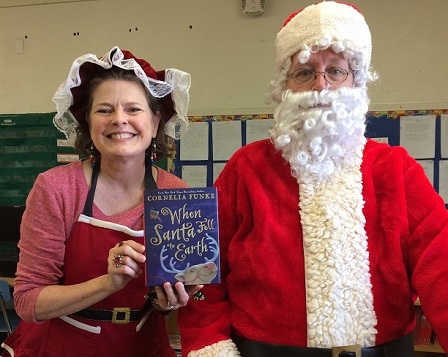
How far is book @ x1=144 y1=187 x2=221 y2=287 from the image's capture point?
2.92 ft

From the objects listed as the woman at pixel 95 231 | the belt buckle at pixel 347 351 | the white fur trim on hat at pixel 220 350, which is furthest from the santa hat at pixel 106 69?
the belt buckle at pixel 347 351

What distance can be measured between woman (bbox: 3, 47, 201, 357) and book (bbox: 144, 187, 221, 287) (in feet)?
0.34

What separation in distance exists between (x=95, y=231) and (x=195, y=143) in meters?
1.84

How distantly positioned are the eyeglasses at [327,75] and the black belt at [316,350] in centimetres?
64

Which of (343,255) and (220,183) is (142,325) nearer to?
(220,183)

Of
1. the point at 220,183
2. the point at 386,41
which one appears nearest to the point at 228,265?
the point at 220,183

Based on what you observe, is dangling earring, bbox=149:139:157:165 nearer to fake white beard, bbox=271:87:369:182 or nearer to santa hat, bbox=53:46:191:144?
santa hat, bbox=53:46:191:144

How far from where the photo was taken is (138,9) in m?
2.91

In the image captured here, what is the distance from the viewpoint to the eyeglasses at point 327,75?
1.06 meters

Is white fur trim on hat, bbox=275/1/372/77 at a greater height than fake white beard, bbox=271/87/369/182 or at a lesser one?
greater

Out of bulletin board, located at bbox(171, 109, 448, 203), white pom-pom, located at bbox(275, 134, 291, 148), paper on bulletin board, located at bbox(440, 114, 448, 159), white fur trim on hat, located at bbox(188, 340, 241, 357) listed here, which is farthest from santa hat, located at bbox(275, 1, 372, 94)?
paper on bulletin board, located at bbox(440, 114, 448, 159)

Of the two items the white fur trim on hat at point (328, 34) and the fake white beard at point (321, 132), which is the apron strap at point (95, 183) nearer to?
the fake white beard at point (321, 132)

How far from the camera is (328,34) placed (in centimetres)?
104

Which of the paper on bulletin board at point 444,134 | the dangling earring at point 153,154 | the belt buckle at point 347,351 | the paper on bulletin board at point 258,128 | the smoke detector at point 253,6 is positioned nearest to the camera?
the belt buckle at point 347,351
